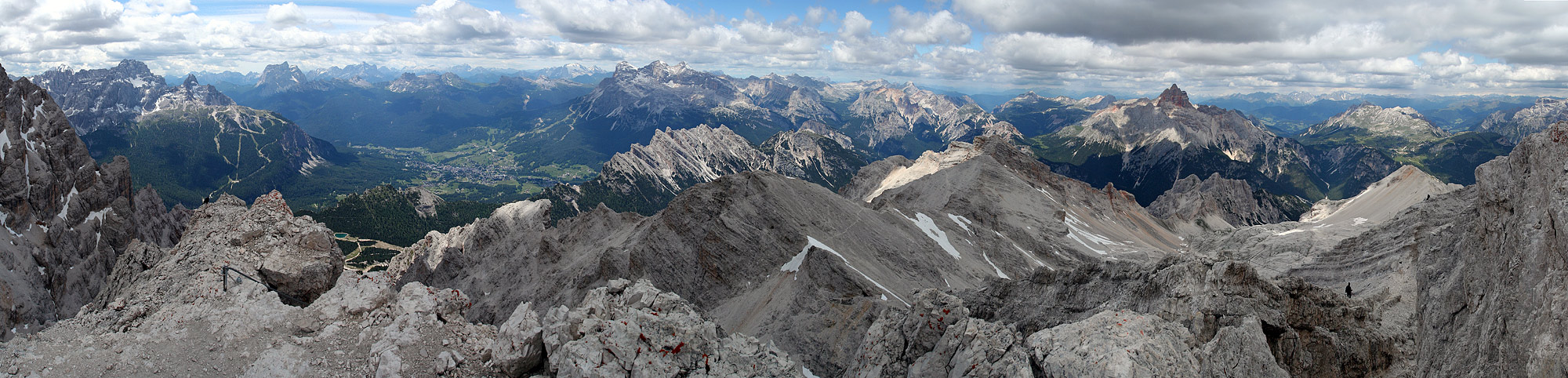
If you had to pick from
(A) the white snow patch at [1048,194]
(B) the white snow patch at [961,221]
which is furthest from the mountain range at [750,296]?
(A) the white snow patch at [1048,194]

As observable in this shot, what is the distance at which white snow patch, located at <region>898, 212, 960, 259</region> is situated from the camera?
2997 inches

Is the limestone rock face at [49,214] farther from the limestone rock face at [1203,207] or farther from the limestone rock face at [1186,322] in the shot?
the limestone rock face at [1203,207]

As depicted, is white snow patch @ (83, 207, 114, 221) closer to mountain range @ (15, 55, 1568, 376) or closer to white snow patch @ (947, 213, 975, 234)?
mountain range @ (15, 55, 1568, 376)

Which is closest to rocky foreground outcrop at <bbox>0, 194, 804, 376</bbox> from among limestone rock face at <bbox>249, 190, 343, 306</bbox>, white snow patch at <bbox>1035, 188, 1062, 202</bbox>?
limestone rock face at <bbox>249, 190, 343, 306</bbox>

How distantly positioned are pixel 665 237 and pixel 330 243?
105ft

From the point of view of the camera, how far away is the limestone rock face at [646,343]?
2203 cm

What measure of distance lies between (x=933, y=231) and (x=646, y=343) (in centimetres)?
6255

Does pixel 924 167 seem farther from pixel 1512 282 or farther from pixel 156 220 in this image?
pixel 1512 282

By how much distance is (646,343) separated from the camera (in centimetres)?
2325

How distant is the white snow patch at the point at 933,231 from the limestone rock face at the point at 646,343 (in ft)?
172

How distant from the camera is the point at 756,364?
83.4 ft

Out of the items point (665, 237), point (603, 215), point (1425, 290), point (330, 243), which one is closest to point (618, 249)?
point (665, 237)

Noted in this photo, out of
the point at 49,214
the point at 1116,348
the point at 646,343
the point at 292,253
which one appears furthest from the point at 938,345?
the point at 49,214

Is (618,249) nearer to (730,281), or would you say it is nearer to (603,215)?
(730,281)
